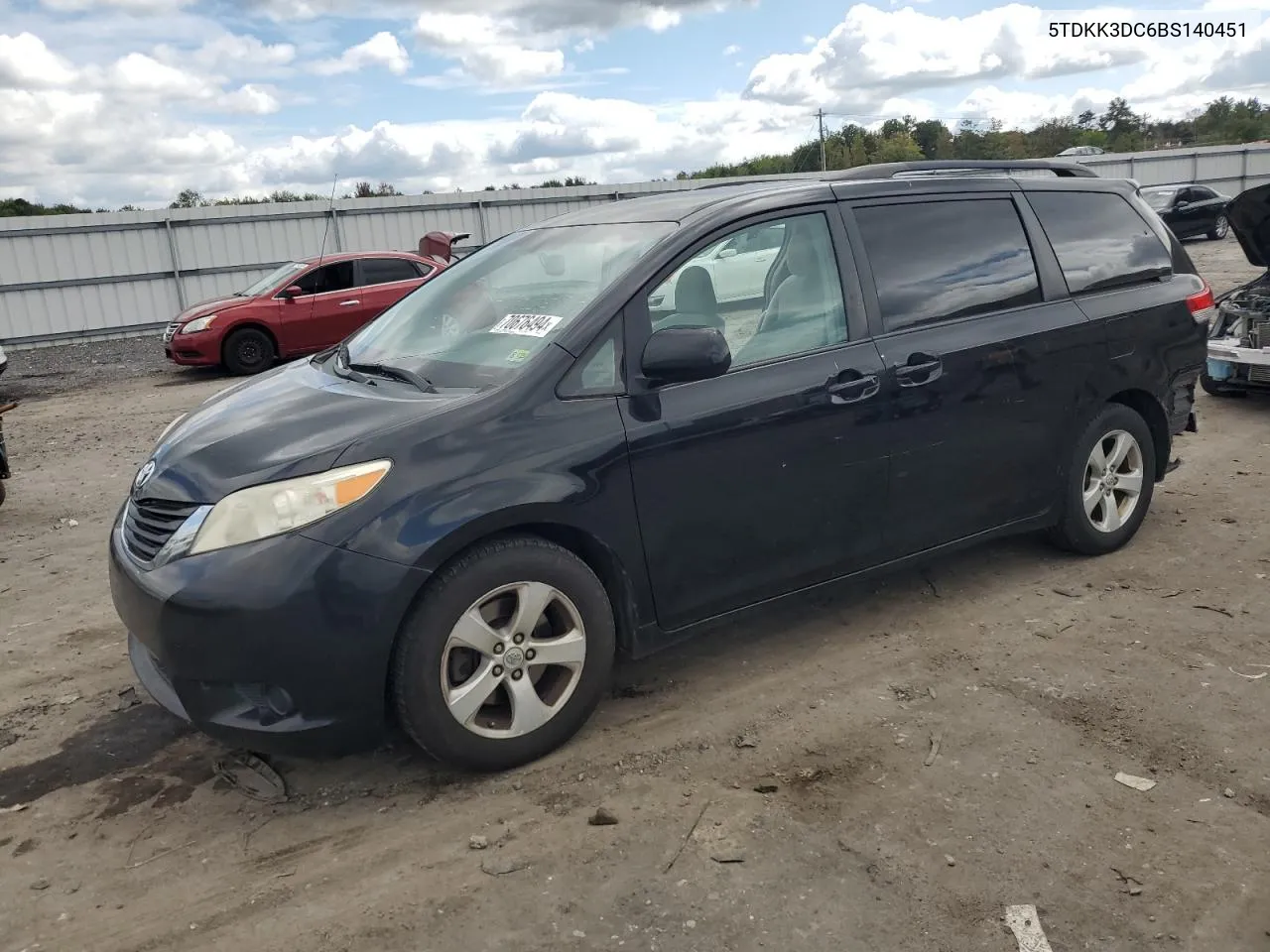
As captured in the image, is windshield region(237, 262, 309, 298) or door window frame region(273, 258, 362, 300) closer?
door window frame region(273, 258, 362, 300)

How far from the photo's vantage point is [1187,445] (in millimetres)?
7504

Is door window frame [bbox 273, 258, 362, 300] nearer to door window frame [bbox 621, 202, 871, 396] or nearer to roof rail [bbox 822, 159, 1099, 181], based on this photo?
roof rail [bbox 822, 159, 1099, 181]

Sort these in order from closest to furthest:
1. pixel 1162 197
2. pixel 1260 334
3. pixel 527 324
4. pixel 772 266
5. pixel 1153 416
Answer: pixel 527 324
pixel 772 266
pixel 1153 416
pixel 1260 334
pixel 1162 197

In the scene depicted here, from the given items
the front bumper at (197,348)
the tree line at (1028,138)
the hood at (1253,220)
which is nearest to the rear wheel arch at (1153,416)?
the hood at (1253,220)

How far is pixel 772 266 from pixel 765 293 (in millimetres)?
130

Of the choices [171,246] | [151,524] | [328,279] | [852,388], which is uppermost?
[171,246]

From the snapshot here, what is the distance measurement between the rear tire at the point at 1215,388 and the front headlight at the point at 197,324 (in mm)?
11775

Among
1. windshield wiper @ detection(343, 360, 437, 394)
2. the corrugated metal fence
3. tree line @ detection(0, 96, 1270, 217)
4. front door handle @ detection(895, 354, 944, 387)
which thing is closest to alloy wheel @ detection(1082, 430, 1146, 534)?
front door handle @ detection(895, 354, 944, 387)

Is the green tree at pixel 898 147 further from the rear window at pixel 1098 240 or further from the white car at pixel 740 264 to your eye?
the white car at pixel 740 264

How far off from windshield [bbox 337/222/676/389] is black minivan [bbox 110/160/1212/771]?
16 millimetres

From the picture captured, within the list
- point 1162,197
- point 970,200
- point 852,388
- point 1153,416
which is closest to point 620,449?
point 852,388

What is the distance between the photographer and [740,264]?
3.95m

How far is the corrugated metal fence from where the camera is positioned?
63.2 feet

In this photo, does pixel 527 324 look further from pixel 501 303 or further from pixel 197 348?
pixel 197 348
